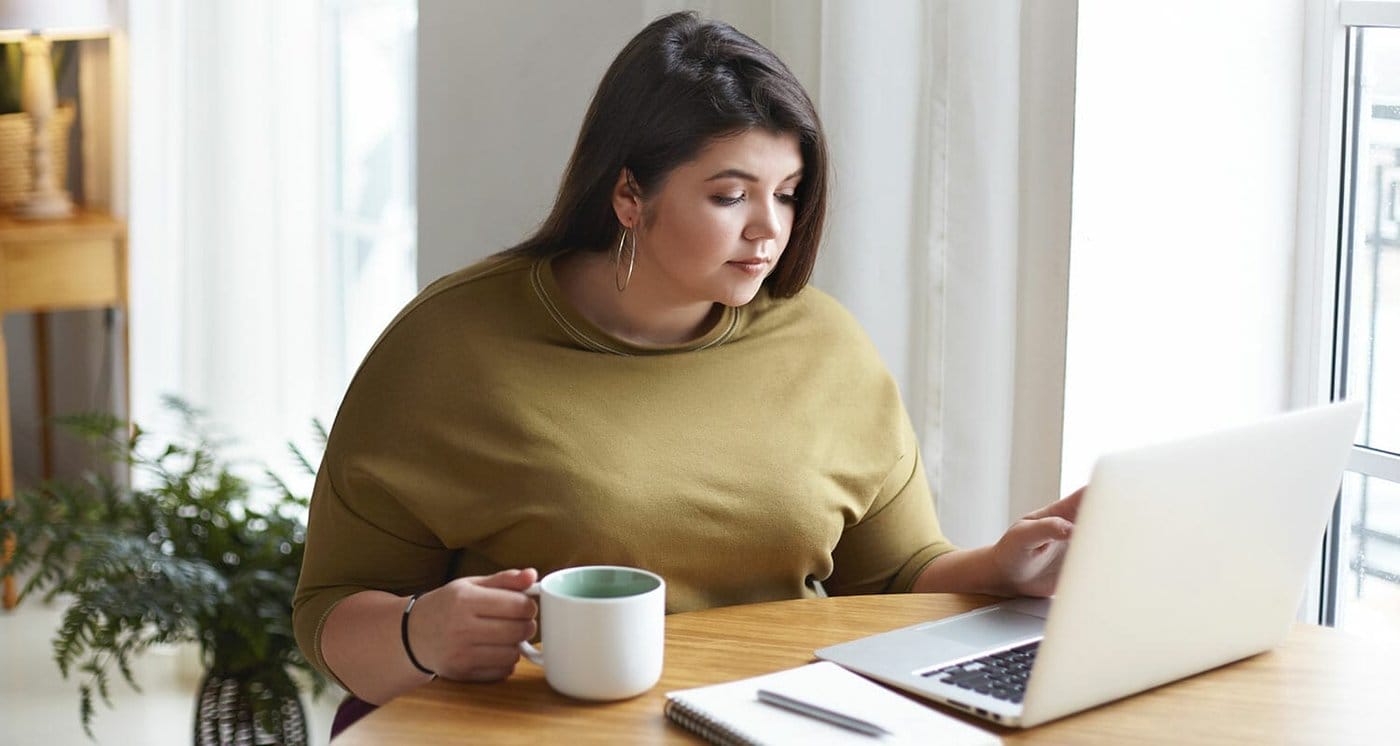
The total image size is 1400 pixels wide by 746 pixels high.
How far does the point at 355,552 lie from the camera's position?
136 cm

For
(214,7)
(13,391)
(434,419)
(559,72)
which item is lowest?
(13,391)

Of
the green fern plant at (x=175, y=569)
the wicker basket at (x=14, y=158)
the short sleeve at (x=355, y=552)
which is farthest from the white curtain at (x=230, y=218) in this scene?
the short sleeve at (x=355, y=552)

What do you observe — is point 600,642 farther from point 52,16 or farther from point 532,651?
point 52,16

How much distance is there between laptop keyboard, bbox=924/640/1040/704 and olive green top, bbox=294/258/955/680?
1.02 ft

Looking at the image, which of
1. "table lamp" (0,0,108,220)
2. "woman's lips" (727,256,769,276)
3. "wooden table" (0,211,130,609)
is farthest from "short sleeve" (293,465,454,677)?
"table lamp" (0,0,108,220)

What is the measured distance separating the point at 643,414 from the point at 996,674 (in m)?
0.44

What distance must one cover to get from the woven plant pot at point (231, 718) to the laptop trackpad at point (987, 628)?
117 cm

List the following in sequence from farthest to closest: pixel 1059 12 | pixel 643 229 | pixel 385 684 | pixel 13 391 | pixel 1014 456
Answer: pixel 13 391, pixel 1014 456, pixel 1059 12, pixel 643 229, pixel 385 684

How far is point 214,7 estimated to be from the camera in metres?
3.11

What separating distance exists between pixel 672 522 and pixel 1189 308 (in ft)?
2.42

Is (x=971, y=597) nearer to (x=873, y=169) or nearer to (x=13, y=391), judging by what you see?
(x=873, y=169)

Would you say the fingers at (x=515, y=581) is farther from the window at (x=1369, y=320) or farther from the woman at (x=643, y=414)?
the window at (x=1369, y=320)

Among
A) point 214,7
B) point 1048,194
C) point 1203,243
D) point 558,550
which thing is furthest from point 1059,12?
point 214,7

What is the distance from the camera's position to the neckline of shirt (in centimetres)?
144
